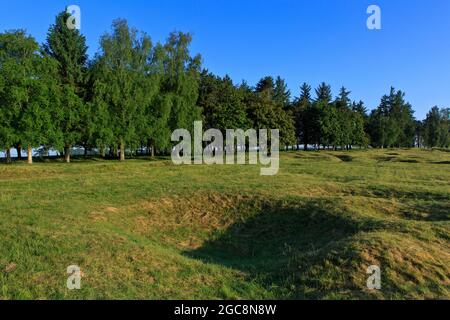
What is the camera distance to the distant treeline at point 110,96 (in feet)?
132

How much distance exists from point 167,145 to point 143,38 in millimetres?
15129

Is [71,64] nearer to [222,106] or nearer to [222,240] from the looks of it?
[222,106]

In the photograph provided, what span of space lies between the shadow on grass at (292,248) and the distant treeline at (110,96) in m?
32.9

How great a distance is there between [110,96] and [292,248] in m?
41.2

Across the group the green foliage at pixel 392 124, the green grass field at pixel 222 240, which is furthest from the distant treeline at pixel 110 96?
the green foliage at pixel 392 124

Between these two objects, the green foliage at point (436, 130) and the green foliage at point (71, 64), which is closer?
the green foliage at point (71, 64)

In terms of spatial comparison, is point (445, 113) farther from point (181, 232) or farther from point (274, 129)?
point (181, 232)

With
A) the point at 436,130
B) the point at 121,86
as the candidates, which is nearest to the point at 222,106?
the point at 121,86

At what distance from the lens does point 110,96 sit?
48312mm

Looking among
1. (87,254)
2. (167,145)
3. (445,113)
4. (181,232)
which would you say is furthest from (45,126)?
(445,113)

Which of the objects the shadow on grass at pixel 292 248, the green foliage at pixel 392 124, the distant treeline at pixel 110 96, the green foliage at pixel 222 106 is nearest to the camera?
the shadow on grass at pixel 292 248

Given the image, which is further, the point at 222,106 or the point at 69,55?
the point at 222,106

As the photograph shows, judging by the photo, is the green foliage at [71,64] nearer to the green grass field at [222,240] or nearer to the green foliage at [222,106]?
the green foliage at [222,106]

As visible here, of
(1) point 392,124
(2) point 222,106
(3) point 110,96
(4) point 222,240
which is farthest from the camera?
(1) point 392,124
